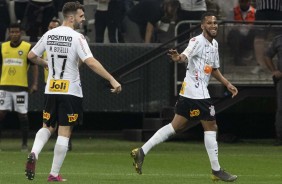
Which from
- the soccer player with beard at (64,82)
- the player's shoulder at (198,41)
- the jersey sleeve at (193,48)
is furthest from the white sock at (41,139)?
the player's shoulder at (198,41)

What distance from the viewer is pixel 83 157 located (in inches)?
756

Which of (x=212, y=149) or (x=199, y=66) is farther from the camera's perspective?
(x=199, y=66)

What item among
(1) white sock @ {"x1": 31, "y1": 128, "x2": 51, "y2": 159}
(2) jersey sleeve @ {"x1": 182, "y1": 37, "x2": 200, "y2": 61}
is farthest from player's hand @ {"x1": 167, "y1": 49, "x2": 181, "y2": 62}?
(1) white sock @ {"x1": 31, "y1": 128, "x2": 51, "y2": 159}

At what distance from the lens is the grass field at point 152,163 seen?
1472cm

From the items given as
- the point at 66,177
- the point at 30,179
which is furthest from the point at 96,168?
the point at 30,179

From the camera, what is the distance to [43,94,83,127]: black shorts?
1370 cm

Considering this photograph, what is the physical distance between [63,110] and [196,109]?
2132 millimetres

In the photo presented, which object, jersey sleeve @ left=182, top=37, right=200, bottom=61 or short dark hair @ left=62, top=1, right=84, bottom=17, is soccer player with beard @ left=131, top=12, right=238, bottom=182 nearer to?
jersey sleeve @ left=182, top=37, right=200, bottom=61

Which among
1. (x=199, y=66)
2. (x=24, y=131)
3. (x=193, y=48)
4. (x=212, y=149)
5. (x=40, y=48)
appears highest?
(x=40, y=48)

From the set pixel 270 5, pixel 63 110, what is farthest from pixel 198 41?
pixel 270 5

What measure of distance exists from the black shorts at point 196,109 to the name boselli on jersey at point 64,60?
1877 millimetres

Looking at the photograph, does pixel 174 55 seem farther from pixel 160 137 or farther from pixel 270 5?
pixel 270 5

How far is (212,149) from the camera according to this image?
47.9 feet

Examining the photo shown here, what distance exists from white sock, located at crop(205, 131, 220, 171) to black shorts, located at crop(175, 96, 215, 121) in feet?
0.78
